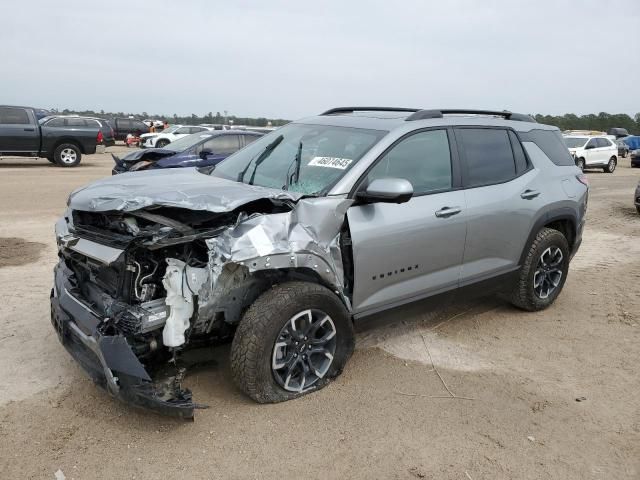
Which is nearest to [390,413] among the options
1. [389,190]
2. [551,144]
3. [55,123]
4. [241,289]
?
[241,289]

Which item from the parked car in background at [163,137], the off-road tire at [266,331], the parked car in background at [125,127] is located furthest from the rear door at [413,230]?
the parked car in background at [125,127]

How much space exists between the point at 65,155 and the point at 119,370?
17.1 meters

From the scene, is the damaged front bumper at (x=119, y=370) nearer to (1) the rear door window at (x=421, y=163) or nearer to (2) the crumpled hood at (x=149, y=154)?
(1) the rear door window at (x=421, y=163)

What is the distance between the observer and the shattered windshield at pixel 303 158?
379 centimetres

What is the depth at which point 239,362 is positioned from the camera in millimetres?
3242

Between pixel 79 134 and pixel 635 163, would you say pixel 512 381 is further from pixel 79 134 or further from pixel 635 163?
pixel 635 163

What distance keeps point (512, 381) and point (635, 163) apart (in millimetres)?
28452

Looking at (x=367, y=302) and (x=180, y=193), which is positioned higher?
(x=180, y=193)

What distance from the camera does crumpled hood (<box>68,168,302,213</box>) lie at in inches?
126

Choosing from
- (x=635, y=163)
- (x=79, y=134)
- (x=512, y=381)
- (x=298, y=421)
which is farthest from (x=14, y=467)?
(x=635, y=163)

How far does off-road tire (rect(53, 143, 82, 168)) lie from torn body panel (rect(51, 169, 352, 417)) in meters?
15.9

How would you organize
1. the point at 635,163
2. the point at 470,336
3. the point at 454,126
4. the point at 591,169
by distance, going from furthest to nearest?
1. the point at 635,163
2. the point at 591,169
3. the point at 470,336
4. the point at 454,126

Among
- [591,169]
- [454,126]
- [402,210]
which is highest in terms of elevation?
[454,126]

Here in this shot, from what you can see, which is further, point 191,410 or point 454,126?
point 454,126
